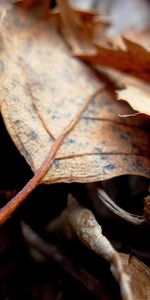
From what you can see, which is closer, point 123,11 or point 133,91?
point 133,91

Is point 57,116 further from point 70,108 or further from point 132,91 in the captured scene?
point 132,91

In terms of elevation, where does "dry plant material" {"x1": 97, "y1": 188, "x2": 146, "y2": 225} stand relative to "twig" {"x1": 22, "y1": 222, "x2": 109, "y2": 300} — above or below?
above

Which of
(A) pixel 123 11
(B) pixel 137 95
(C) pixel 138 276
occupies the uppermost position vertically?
(B) pixel 137 95

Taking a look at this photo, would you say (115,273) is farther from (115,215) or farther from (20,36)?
(20,36)

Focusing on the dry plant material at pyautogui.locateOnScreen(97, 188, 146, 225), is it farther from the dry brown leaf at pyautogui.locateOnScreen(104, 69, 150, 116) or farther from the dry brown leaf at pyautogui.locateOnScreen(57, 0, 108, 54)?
the dry brown leaf at pyautogui.locateOnScreen(57, 0, 108, 54)

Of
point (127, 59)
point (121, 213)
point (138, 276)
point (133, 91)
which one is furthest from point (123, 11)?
point (138, 276)

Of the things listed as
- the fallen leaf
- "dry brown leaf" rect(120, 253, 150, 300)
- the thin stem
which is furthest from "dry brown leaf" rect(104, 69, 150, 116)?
the fallen leaf

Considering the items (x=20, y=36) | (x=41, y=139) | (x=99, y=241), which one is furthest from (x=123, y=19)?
(x=99, y=241)
